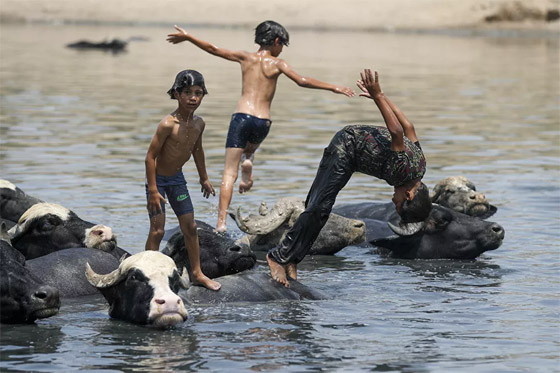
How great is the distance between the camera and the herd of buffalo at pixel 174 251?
970 cm

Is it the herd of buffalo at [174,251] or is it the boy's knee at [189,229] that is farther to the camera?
the boy's knee at [189,229]

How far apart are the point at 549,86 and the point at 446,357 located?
98.7 feet

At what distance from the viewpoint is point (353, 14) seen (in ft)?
260

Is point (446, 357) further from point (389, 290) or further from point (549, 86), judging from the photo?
point (549, 86)

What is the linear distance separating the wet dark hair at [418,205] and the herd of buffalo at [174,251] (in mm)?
1320

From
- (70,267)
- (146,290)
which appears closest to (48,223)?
(70,267)

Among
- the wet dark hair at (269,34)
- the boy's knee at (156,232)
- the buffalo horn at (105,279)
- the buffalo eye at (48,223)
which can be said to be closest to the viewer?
the buffalo horn at (105,279)

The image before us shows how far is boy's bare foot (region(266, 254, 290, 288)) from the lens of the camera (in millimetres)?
11211

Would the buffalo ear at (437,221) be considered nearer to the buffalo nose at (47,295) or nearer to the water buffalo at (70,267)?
the water buffalo at (70,267)

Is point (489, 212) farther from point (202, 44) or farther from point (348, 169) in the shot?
point (348, 169)

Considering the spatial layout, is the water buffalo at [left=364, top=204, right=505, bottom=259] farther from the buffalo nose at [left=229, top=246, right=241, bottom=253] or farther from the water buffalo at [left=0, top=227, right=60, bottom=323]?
the water buffalo at [left=0, top=227, right=60, bottom=323]

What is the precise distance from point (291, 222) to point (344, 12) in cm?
6677

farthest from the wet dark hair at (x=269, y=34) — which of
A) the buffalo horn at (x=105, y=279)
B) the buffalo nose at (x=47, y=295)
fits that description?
the buffalo nose at (x=47, y=295)

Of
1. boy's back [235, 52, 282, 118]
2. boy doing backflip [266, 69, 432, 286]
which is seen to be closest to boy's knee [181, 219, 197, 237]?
boy doing backflip [266, 69, 432, 286]
